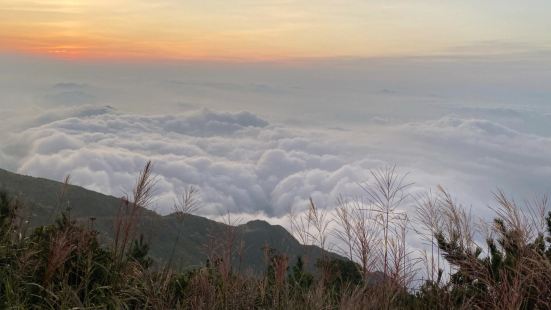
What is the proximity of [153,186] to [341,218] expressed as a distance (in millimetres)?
1811

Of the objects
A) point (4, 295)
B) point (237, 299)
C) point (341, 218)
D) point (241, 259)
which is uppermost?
point (341, 218)

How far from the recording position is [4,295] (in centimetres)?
390

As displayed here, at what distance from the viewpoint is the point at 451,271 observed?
4457mm

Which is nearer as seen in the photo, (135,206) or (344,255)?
(135,206)

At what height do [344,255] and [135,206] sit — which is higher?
[135,206]

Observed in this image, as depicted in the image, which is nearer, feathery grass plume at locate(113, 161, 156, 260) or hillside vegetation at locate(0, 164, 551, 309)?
hillside vegetation at locate(0, 164, 551, 309)

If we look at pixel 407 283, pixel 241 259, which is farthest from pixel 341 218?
pixel 241 259

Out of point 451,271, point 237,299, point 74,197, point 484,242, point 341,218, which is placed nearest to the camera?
point 237,299

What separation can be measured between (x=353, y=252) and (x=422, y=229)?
0.72m

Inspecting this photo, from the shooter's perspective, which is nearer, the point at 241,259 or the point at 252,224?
the point at 241,259

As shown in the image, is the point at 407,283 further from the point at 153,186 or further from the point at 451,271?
the point at 153,186

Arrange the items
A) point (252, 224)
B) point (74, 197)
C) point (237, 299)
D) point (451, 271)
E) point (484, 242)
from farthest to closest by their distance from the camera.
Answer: point (252, 224), point (74, 197), point (484, 242), point (451, 271), point (237, 299)

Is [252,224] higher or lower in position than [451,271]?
higher

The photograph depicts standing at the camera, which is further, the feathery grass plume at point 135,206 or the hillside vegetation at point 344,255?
the feathery grass plume at point 135,206
